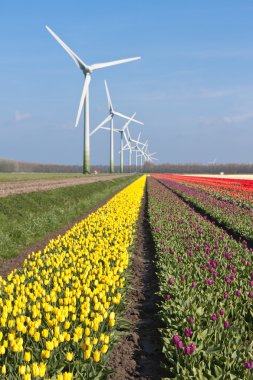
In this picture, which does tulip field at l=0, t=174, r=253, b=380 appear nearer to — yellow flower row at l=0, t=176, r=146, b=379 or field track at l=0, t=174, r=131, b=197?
yellow flower row at l=0, t=176, r=146, b=379

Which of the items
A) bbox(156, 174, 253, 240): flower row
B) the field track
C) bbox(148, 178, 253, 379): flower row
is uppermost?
the field track

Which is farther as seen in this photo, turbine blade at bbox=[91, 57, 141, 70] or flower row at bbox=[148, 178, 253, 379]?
turbine blade at bbox=[91, 57, 141, 70]

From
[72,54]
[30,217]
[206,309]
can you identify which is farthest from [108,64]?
[206,309]

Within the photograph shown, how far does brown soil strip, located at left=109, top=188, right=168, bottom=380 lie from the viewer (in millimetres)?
6246

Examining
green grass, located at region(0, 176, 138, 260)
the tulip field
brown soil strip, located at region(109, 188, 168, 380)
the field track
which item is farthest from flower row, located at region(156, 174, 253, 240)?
the field track

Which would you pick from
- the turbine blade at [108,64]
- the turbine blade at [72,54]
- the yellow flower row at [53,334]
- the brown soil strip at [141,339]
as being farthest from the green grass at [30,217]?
the turbine blade at [108,64]

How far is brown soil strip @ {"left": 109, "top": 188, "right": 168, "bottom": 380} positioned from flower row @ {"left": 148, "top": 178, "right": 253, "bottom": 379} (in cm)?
29

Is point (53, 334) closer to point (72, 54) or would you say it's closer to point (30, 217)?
point (30, 217)

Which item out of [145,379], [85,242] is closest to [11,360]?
[145,379]

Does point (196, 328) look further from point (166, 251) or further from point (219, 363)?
point (166, 251)

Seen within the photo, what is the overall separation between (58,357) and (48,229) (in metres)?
13.5

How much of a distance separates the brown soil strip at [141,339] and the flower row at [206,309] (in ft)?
0.96

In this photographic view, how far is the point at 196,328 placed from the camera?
6.27 metres

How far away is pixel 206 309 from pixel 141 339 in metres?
Answer: 1.21
